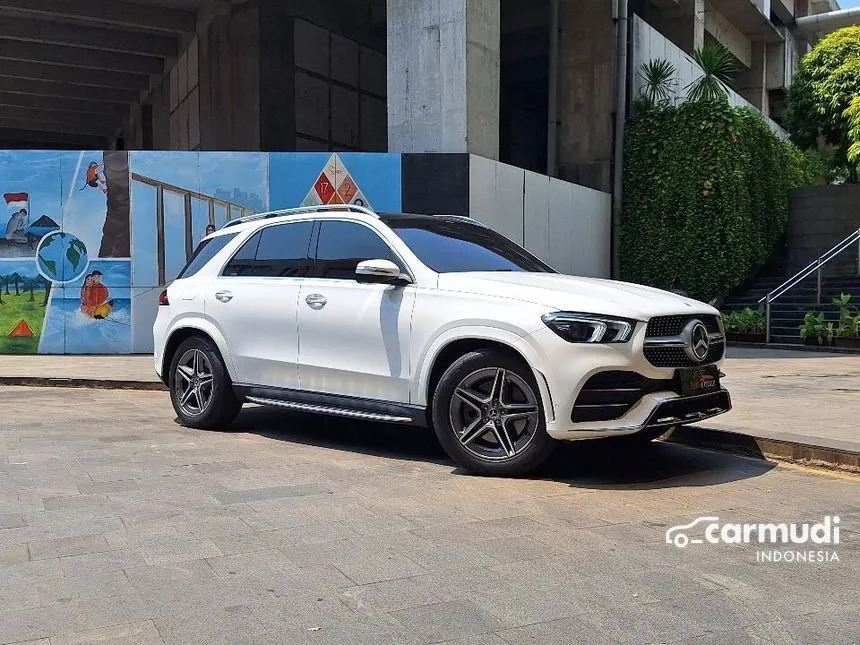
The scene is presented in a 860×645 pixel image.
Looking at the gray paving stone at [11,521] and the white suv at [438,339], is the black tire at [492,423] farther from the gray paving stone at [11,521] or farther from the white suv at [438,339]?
the gray paving stone at [11,521]

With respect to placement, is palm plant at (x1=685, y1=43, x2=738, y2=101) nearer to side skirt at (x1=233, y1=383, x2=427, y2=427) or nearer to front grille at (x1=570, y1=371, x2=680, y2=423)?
side skirt at (x1=233, y1=383, x2=427, y2=427)

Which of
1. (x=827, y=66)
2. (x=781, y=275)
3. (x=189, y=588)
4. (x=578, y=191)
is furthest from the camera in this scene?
(x=827, y=66)

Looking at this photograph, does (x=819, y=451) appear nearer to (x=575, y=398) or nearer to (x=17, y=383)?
(x=575, y=398)

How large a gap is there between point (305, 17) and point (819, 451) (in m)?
20.8

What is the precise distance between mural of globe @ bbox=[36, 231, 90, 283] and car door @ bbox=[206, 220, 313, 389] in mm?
8663

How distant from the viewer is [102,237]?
582 inches

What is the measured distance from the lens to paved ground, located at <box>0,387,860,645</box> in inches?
122

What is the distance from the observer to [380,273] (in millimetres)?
5758

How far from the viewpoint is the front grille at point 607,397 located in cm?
504

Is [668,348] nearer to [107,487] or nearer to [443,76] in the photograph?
[107,487]

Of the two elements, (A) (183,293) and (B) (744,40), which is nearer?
(A) (183,293)

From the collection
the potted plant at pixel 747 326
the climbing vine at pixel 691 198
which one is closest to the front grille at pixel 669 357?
the potted plant at pixel 747 326

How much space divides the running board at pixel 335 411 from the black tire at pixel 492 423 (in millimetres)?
384

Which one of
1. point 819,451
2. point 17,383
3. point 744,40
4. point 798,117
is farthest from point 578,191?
point 744,40
